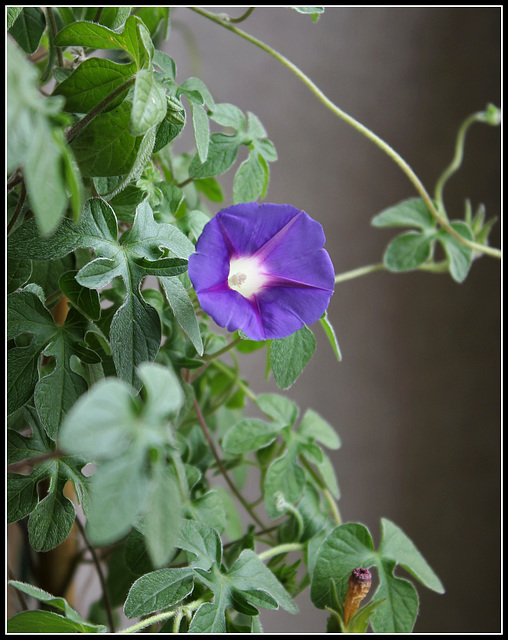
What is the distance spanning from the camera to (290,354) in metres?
0.41

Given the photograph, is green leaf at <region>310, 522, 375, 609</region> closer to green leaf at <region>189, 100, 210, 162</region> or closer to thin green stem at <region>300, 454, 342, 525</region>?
thin green stem at <region>300, 454, 342, 525</region>

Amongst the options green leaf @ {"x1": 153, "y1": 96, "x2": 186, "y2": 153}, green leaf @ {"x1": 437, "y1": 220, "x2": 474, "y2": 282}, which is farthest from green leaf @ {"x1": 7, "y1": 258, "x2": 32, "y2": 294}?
green leaf @ {"x1": 437, "y1": 220, "x2": 474, "y2": 282}

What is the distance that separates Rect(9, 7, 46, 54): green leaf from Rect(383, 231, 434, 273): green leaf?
1.27 feet

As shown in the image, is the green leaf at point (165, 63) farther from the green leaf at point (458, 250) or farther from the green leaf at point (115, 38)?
the green leaf at point (458, 250)

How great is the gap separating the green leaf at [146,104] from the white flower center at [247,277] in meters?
0.12

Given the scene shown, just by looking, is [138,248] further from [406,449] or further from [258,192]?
[406,449]

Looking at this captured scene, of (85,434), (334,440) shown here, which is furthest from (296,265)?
(334,440)

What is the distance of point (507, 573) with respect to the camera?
959mm

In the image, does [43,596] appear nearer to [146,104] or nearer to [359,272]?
[146,104]

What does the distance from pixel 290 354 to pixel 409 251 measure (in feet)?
1.00

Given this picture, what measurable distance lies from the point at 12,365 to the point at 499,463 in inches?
36.3

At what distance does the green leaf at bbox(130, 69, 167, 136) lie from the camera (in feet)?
0.97

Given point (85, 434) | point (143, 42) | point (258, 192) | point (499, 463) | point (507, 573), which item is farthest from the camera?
point (499, 463)

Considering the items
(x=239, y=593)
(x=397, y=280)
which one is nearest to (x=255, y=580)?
(x=239, y=593)
